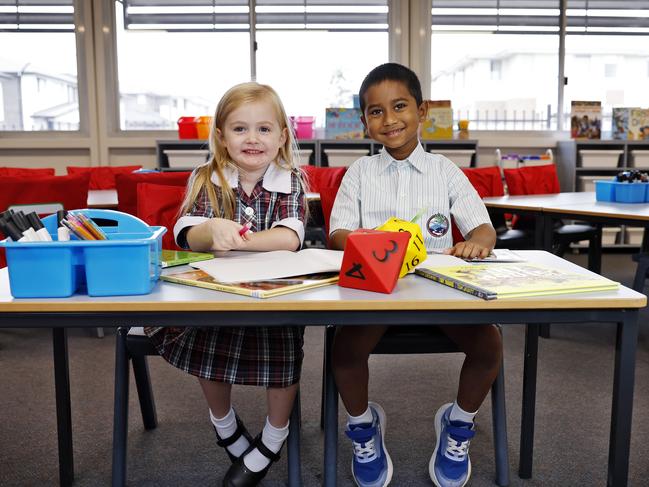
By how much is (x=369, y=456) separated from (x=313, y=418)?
0.55m

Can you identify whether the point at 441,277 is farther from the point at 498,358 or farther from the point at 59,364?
the point at 59,364

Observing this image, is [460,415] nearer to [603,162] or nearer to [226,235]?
[226,235]

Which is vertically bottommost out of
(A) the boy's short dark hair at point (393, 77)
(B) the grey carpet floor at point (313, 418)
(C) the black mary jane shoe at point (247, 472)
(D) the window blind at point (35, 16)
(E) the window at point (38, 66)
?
(B) the grey carpet floor at point (313, 418)

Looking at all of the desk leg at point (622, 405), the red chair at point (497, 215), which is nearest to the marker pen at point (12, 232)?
the desk leg at point (622, 405)

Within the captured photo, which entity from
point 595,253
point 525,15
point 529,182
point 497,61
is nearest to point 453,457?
point 595,253

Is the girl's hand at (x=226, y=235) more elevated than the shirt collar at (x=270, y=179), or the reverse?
the shirt collar at (x=270, y=179)

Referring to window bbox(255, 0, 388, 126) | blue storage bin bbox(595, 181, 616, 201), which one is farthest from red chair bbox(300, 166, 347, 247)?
window bbox(255, 0, 388, 126)

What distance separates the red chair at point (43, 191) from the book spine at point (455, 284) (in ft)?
6.42

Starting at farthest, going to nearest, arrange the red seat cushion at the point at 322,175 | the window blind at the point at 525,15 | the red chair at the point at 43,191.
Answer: the window blind at the point at 525,15 → the red chair at the point at 43,191 → the red seat cushion at the point at 322,175

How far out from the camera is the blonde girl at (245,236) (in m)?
1.45

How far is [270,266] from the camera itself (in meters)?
1.24

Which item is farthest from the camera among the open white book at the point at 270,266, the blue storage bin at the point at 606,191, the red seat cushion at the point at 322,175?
the blue storage bin at the point at 606,191

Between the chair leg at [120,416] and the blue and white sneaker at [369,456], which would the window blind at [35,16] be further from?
the blue and white sneaker at [369,456]

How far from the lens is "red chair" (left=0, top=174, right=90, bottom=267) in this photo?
2.66m
